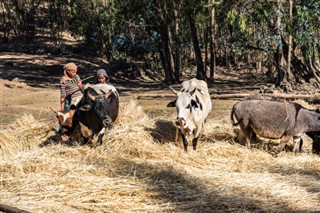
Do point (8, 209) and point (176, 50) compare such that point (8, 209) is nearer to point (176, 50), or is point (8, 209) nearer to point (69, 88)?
point (69, 88)

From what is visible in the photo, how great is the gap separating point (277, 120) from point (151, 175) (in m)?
2.82

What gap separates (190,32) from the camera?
3156 centimetres

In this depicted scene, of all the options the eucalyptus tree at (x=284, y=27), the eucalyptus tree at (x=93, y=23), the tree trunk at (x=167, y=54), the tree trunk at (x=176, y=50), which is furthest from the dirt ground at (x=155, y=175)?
the eucalyptus tree at (x=93, y=23)

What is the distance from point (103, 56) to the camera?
125ft

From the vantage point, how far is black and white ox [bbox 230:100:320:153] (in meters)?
8.84

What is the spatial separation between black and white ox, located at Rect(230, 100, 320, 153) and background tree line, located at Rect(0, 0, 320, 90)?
6.12 meters

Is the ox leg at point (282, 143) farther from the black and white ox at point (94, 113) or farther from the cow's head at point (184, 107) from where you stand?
the black and white ox at point (94, 113)

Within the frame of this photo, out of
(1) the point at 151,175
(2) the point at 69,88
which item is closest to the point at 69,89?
(2) the point at 69,88

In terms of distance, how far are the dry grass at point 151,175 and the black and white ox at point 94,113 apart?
31 cm

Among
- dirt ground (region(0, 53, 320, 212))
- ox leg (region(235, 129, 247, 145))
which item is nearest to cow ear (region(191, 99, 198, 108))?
dirt ground (region(0, 53, 320, 212))

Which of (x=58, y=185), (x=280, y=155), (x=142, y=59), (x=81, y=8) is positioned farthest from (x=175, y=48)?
(x=58, y=185)

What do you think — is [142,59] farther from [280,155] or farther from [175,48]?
[280,155]

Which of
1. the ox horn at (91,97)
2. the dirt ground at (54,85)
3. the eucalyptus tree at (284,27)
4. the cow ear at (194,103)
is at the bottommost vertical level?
the dirt ground at (54,85)

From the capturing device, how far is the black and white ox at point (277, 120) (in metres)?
8.84
